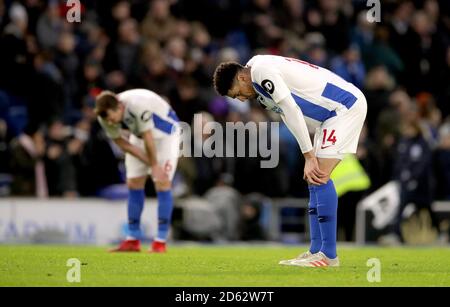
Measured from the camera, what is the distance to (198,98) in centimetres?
2250

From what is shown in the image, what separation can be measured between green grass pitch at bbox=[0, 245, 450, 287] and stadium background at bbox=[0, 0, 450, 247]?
5.79 metres

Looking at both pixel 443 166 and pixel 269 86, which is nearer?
pixel 269 86

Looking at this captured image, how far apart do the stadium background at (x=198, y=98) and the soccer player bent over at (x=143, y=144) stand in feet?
15.2

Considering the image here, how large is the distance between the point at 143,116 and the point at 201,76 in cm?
828

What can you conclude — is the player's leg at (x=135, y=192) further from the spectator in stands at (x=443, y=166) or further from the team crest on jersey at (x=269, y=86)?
the spectator in stands at (x=443, y=166)

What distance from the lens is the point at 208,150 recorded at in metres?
21.2

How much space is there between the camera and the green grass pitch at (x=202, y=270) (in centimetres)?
1055

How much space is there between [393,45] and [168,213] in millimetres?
12268

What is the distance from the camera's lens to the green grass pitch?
34.6 ft

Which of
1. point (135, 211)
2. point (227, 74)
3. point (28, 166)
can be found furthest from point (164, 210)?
point (28, 166)
